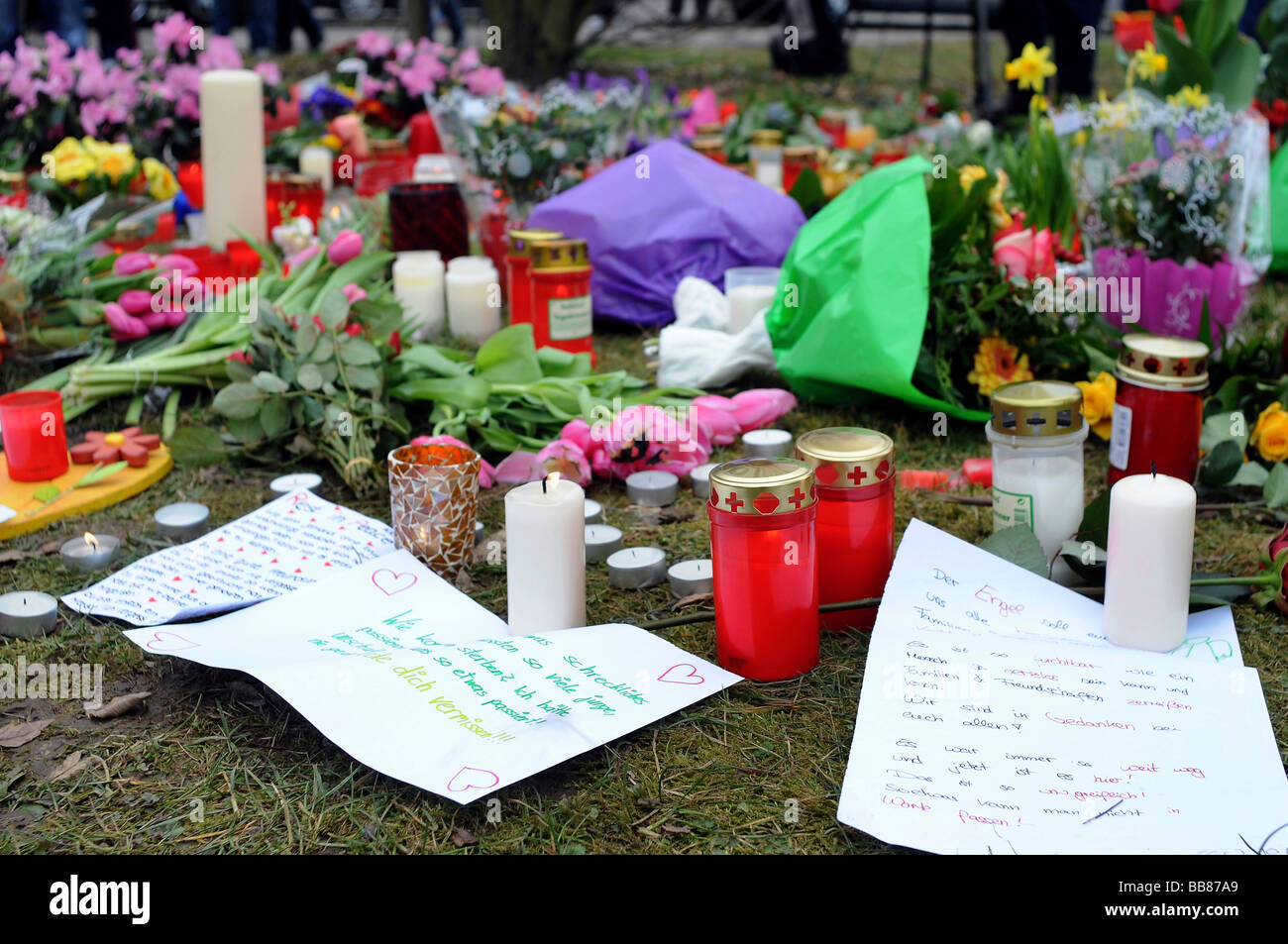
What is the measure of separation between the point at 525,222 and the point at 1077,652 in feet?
6.79

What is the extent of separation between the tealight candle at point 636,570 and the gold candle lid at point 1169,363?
0.72 m

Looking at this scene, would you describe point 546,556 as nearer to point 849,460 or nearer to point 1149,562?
point 849,460

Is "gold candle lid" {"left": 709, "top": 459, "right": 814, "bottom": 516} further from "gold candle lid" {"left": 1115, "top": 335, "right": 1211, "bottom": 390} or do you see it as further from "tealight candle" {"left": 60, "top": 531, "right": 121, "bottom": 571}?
"tealight candle" {"left": 60, "top": 531, "right": 121, "bottom": 571}

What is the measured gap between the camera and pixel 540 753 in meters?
1.23

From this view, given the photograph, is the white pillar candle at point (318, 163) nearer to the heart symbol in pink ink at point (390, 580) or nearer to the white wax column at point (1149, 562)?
the heart symbol in pink ink at point (390, 580)

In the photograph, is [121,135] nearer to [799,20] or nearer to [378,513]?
[378,513]

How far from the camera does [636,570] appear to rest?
168cm

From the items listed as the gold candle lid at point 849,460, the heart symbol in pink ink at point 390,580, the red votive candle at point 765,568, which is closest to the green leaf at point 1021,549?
the gold candle lid at point 849,460

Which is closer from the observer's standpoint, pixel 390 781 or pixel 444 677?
Result: pixel 390 781

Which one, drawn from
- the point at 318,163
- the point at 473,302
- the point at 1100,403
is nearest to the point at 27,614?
the point at 473,302

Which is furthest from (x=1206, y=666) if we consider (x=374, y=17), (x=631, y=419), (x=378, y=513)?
(x=374, y=17)

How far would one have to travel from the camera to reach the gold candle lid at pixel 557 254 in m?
2.46

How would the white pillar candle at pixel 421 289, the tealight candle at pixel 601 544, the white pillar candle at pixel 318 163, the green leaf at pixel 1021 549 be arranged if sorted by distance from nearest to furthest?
the green leaf at pixel 1021 549 < the tealight candle at pixel 601 544 < the white pillar candle at pixel 421 289 < the white pillar candle at pixel 318 163

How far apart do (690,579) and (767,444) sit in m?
0.44
